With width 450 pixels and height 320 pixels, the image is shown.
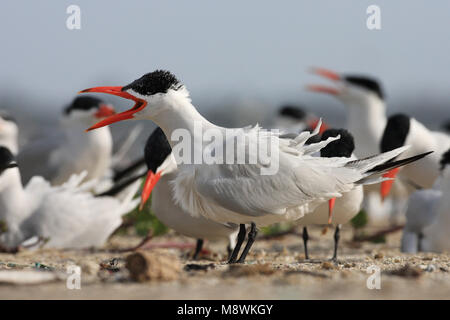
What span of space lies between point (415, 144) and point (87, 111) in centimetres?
363

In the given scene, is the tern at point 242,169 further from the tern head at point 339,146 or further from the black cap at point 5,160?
the black cap at point 5,160

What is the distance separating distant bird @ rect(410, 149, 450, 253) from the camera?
556 centimetres

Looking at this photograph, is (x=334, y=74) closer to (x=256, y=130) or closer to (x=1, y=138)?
(x=1, y=138)

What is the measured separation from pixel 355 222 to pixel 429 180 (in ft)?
3.32

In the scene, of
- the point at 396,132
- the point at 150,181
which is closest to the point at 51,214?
the point at 150,181

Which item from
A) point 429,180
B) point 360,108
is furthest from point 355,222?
point 360,108

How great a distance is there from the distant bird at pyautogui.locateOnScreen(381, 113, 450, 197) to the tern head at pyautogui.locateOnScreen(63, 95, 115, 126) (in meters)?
3.09

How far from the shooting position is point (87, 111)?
26.0ft

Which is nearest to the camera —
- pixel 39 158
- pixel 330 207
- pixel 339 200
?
pixel 330 207

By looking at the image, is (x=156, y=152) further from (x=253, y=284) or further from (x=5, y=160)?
(x=253, y=284)

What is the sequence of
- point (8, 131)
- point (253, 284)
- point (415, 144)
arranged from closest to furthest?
point (253, 284)
point (415, 144)
point (8, 131)

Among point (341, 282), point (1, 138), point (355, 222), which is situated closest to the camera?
point (341, 282)

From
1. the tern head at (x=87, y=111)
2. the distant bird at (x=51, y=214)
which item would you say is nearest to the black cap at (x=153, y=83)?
the distant bird at (x=51, y=214)
